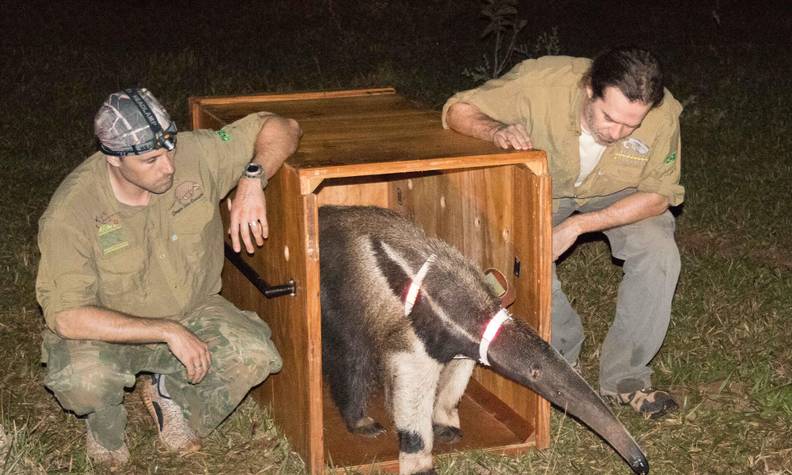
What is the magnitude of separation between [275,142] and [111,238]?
74 cm

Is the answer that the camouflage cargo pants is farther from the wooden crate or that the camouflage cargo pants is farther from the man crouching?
the wooden crate

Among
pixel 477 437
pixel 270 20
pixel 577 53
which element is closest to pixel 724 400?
pixel 477 437

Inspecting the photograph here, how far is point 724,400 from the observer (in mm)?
5234

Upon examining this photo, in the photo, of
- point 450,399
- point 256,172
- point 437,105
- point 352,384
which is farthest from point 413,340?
point 437,105

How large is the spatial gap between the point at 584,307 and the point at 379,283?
1954 mm

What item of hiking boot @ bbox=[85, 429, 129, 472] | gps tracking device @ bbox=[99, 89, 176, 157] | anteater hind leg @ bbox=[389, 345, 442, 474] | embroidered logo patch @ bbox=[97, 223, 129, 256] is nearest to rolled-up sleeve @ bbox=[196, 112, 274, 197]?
gps tracking device @ bbox=[99, 89, 176, 157]

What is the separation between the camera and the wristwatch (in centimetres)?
434

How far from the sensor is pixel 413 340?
14.7 feet

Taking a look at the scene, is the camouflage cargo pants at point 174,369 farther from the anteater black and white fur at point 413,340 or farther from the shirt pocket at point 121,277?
the anteater black and white fur at point 413,340

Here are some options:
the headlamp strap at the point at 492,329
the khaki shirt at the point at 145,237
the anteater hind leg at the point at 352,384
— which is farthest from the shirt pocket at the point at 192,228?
the headlamp strap at the point at 492,329

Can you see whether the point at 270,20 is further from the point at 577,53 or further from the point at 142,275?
the point at 142,275

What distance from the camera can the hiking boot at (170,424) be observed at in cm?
475

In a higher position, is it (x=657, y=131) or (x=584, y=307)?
(x=657, y=131)

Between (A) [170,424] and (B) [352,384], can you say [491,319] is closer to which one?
(B) [352,384]
